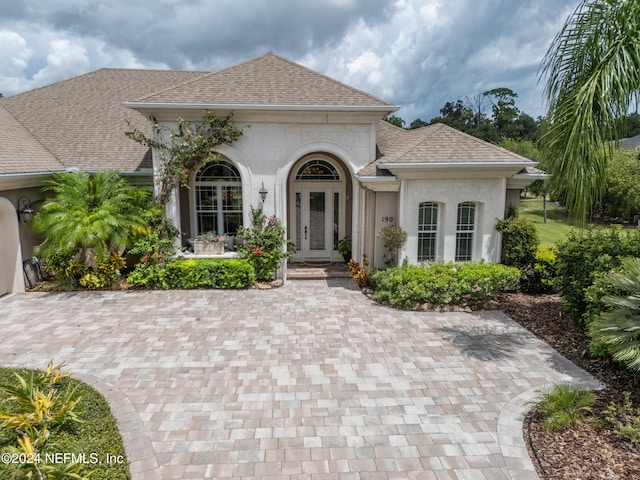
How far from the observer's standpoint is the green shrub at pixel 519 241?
12.3 meters

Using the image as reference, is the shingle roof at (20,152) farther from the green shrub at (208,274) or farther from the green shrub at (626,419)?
the green shrub at (626,419)

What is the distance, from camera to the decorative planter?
1351cm

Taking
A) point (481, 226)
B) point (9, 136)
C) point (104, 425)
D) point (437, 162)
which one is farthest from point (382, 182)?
point (9, 136)

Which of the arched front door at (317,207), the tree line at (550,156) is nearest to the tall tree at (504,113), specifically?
the tree line at (550,156)

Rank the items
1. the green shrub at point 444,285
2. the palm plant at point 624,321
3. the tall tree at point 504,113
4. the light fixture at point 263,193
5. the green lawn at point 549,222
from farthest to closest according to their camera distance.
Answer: the tall tree at point 504,113
the green lawn at point 549,222
the light fixture at point 263,193
the green shrub at point 444,285
the palm plant at point 624,321

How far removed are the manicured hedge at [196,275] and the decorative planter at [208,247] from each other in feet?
3.17

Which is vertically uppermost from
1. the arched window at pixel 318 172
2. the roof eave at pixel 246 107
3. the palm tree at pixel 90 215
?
the roof eave at pixel 246 107

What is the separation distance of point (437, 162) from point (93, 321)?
1006cm

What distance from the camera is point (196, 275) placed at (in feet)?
41.1

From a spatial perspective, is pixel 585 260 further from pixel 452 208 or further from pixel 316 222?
pixel 316 222

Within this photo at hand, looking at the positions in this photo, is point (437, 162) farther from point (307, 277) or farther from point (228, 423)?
point (228, 423)

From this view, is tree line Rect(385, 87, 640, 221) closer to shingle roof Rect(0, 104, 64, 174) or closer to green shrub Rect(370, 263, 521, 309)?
green shrub Rect(370, 263, 521, 309)

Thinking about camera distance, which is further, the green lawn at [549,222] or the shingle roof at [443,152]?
the green lawn at [549,222]

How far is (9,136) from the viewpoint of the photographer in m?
13.4
